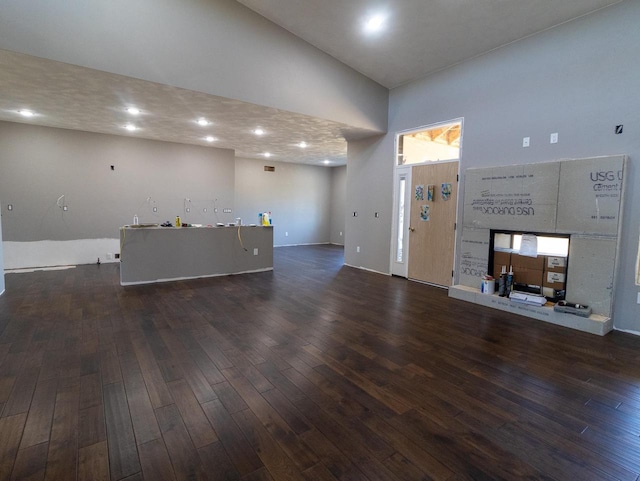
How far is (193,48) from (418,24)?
9.82 feet

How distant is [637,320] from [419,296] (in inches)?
95.7

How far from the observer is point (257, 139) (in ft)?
22.7

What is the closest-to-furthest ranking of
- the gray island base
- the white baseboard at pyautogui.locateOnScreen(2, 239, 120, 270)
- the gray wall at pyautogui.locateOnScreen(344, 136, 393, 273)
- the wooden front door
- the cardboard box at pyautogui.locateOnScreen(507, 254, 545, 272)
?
the cardboard box at pyautogui.locateOnScreen(507, 254, 545, 272) → the gray island base → the wooden front door → the white baseboard at pyautogui.locateOnScreen(2, 239, 120, 270) → the gray wall at pyautogui.locateOnScreen(344, 136, 393, 273)

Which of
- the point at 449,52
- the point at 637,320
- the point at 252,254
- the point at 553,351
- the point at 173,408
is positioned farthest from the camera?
the point at 252,254

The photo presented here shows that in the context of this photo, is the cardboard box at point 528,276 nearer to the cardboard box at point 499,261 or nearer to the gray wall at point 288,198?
the cardboard box at point 499,261

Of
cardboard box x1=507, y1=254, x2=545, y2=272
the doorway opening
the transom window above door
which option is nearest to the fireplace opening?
cardboard box x1=507, y1=254, x2=545, y2=272

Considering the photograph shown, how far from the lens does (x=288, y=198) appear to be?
10484mm

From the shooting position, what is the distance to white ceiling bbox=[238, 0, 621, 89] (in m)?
3.75

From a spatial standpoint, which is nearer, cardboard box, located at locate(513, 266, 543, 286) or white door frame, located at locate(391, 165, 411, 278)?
cardboard box, located at locate(513, 266, 543, 286)

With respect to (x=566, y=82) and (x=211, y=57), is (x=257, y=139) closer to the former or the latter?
(x=211, y=57)

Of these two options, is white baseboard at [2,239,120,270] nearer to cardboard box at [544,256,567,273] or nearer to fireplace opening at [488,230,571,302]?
fireplace opening at [488,230,571,302]

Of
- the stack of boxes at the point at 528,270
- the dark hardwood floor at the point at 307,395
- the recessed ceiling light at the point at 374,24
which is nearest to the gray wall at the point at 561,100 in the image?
the stack of boxes at the point at 528,270

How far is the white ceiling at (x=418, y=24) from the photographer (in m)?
3.75

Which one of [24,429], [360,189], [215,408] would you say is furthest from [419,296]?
[24,429]
